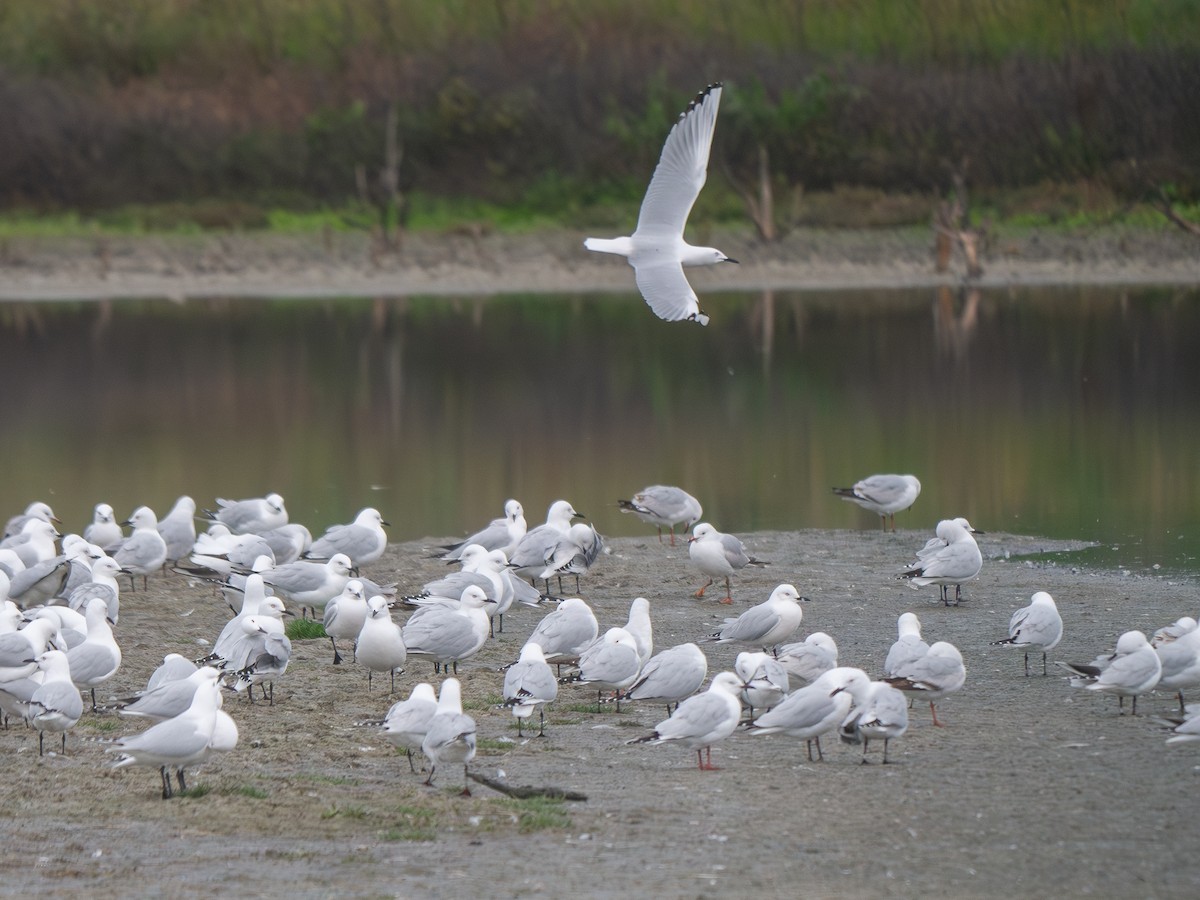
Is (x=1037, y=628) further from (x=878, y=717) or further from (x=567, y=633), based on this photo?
(x=567, y=633)

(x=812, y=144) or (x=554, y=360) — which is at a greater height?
(x=812, y=144)

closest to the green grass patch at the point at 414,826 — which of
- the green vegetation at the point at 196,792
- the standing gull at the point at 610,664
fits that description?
the green vegetation at the point at 196,792

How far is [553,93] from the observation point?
7462 cm

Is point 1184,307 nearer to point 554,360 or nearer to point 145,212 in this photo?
point 554,360

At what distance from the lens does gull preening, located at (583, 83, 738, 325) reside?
Result: 1258 cm

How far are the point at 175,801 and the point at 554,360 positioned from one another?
2656 centimetres

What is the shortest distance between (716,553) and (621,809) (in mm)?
5264

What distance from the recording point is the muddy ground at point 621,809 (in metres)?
7.13

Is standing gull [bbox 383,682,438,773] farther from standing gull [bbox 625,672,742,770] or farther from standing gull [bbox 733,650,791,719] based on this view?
standing gull [bbox 733,650,791,719]

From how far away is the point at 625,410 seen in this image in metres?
28.0

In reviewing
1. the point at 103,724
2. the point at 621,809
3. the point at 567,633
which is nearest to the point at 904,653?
the point at 567,633

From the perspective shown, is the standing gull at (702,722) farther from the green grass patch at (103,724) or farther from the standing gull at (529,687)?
the green grass patch at (103,724)

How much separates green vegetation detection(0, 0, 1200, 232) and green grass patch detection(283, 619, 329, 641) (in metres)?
43.1

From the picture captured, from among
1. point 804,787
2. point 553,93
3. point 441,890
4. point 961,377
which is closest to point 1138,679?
point 804,787
